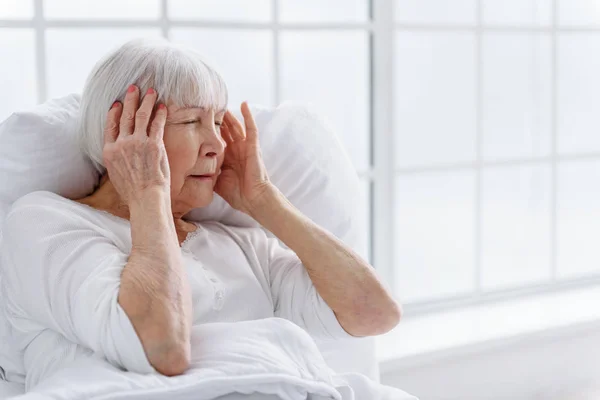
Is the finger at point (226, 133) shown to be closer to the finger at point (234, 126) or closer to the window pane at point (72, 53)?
the finger at point (234, 126)

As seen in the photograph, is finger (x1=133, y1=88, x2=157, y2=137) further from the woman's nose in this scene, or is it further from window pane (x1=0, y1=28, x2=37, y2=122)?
window pane (x1=0, y1=28, x2=37, y2=122)

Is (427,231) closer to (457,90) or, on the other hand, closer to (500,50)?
(457,90)

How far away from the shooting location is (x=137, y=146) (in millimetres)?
1651

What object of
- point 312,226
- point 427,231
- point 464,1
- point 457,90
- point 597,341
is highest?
point 464,1

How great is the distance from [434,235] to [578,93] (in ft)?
2.74

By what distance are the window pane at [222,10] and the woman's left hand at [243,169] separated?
60 cm

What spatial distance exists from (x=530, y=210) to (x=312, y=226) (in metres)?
1.61

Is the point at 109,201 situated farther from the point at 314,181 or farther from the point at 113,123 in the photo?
the point at 314,181

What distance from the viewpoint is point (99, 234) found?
5.36 feet

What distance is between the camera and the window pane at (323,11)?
103 inches

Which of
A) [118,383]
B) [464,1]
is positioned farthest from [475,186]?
[118,383]

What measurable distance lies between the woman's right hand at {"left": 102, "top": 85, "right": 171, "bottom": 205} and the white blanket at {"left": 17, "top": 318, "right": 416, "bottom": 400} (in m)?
0.30

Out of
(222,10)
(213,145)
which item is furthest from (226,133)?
(222,10)

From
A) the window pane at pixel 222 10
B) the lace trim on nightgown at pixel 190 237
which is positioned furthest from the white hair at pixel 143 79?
the window pane at pixel 222 10
